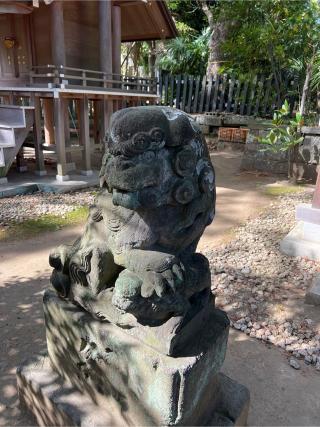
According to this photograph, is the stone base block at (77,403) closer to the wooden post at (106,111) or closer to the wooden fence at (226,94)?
the wooden post at (106,111)

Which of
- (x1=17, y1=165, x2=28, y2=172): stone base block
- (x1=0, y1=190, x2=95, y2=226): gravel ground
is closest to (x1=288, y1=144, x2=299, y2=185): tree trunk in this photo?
(x1=0, y1=190, x2=95, y2=226): gravel ground

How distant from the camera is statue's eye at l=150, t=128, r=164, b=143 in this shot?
57.1 inches

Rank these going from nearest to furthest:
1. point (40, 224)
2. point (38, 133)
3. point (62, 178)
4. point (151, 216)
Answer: point (151, 216) → point (40, 224) → point (62, 178) → point (38, 133)

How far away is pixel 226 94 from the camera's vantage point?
13.2 metres

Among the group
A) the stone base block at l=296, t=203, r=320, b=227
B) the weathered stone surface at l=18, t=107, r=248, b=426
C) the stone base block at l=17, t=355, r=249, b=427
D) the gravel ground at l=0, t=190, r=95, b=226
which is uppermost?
the weathered stone surface at l=18, t=107, r=248, b=426

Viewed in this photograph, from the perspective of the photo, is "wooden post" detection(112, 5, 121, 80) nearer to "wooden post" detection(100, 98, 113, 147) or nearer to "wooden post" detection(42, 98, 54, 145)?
"wooden post" detection(100, 98, 113, 147)

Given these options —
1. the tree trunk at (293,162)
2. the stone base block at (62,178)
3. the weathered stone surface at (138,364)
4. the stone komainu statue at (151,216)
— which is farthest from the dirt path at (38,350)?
the tree trunk at (293,162)

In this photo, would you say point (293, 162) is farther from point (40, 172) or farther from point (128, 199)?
point (128, 199)

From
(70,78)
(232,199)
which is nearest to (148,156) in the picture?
(232,199)

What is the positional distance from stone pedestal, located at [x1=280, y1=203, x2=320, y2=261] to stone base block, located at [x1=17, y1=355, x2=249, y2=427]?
272cm

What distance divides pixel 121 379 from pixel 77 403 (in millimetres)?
401

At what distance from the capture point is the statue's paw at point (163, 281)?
1.50 meters

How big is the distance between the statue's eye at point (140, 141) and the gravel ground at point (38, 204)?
14.9 feet

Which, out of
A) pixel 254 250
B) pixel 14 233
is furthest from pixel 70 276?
pixel 14 233
